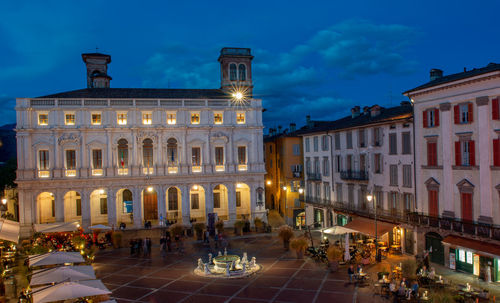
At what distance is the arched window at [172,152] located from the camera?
4662 centimetres

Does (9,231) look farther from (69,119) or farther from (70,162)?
(69,119)

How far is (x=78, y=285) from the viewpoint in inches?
671

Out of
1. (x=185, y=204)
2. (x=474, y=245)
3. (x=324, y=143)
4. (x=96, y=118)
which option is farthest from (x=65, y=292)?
(x=324, y=143)

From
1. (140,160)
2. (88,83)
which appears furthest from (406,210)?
(88,83)

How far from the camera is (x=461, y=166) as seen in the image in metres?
27.2

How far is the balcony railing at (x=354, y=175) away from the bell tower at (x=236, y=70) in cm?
2024

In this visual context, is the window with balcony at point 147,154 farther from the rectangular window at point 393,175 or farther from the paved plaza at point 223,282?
the rectangular window at point 393,175

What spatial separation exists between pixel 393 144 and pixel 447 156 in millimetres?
6014

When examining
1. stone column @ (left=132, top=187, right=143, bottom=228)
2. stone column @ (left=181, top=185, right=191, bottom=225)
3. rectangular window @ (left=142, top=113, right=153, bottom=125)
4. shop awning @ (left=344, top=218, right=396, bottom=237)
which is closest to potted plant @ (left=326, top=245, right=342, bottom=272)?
shop awning @ (left=344, top=218, right=396, bottom=237)

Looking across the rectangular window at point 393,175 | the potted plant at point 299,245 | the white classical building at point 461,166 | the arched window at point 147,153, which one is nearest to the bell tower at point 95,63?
the arched window at point 147,153

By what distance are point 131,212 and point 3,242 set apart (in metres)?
14.8

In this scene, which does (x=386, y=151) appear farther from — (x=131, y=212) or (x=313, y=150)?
(x=131, y=212)

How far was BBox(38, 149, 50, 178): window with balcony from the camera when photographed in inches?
1720

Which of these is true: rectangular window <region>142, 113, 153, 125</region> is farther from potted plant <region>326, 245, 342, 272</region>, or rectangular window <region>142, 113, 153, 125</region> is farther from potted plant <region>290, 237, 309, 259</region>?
potted plant <region>326, 245, 342, 272</region>
